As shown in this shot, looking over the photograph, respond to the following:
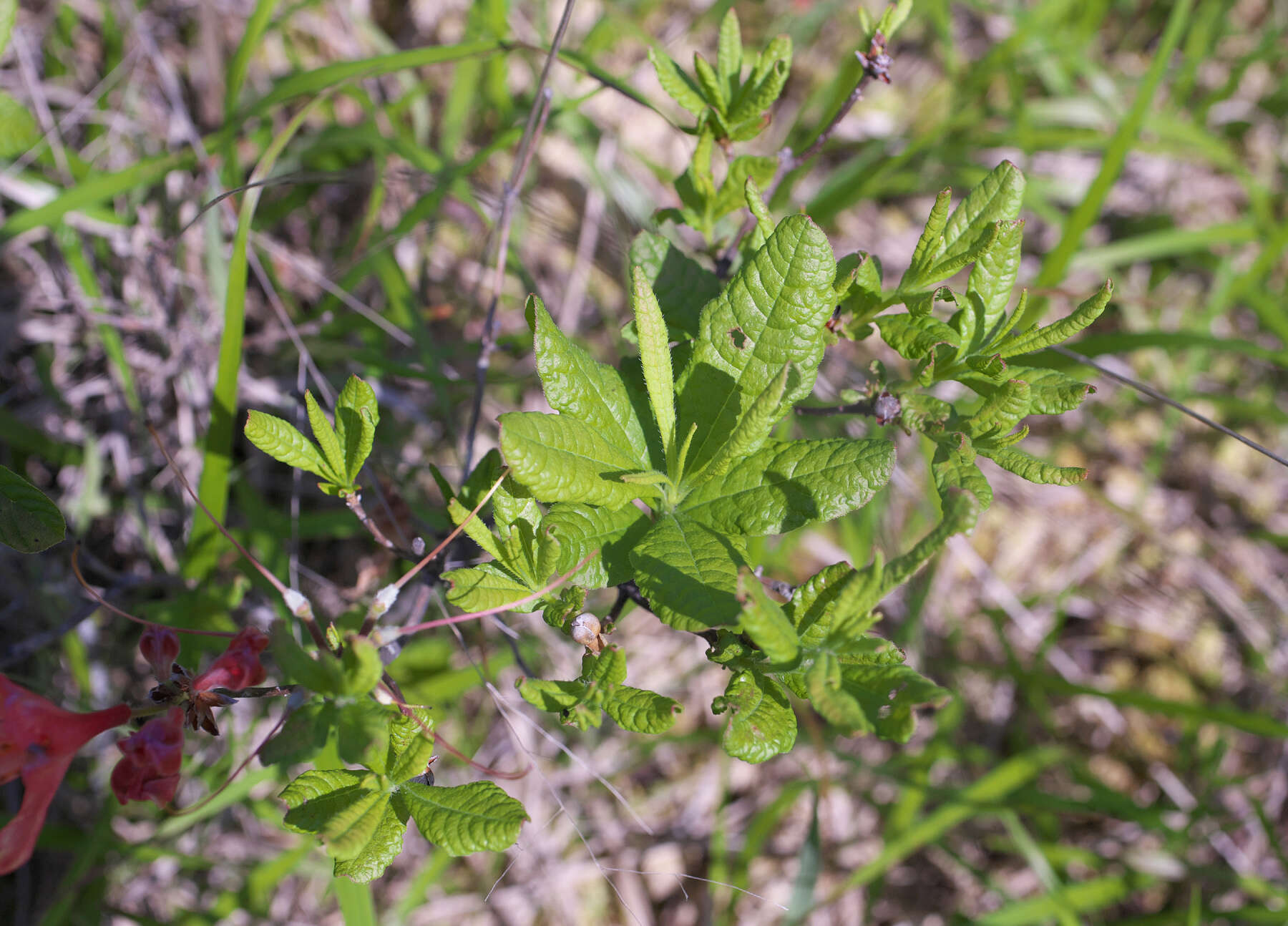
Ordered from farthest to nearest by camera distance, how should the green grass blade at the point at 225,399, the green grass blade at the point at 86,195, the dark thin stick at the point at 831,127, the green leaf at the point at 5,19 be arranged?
the green grass blade at the point at 86,195 < the green leaf at the point at 5,19 < the green grass blade at the point at 225,399 < the dark thin stick at the point at 831,127

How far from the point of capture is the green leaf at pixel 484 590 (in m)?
1.29

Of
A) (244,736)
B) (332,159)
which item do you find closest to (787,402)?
(244,736)

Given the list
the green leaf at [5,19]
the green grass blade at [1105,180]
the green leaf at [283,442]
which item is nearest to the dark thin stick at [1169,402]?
the green grass blade at [1105,180]

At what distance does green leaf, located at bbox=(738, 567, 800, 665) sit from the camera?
1.05m

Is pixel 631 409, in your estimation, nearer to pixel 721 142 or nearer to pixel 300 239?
pixel 721 142

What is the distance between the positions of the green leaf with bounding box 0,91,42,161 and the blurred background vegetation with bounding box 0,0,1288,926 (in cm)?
1

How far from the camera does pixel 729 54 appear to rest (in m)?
1.56

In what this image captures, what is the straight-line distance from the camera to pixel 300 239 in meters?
3.10

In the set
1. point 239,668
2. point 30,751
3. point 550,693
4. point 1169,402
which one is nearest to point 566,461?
point 550,693

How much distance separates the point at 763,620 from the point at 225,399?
59.6 inches

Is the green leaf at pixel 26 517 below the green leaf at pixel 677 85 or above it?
below

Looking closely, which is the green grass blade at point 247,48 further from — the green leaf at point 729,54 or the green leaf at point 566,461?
the green leaf at point 566,461

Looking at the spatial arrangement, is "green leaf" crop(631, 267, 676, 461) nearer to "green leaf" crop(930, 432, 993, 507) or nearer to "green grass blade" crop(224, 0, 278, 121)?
"green leaf" crop(930, 432, 993, 507)

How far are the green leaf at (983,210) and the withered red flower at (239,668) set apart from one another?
1341 mm
